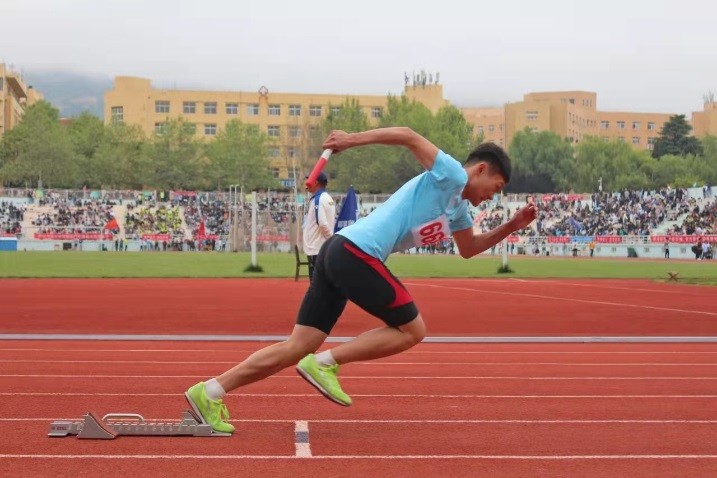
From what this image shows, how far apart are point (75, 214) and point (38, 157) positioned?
18.2 meters

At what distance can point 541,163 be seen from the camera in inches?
5108

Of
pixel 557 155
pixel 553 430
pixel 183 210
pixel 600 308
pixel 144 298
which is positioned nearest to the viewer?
pixel 553 430

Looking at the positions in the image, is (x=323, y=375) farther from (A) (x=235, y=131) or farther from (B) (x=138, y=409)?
(A) (x=235, y=131)

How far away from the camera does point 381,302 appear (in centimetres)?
A: 615

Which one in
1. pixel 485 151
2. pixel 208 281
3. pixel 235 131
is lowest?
pixel 208 281

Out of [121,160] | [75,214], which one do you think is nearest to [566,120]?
[121,160]

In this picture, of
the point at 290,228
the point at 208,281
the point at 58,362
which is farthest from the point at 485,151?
the point at 290,228

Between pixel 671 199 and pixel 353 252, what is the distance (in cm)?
6613

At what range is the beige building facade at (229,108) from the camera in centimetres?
13100

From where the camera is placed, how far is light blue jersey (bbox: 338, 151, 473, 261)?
6.03m

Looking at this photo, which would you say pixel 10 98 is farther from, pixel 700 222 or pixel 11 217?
pixel 700 222

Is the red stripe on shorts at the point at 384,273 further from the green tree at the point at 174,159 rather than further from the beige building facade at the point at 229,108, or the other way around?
the beige building facade at the point at 229,108

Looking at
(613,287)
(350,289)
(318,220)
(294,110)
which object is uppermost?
(294,110)

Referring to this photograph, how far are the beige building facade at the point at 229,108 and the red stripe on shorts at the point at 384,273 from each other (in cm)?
12310
